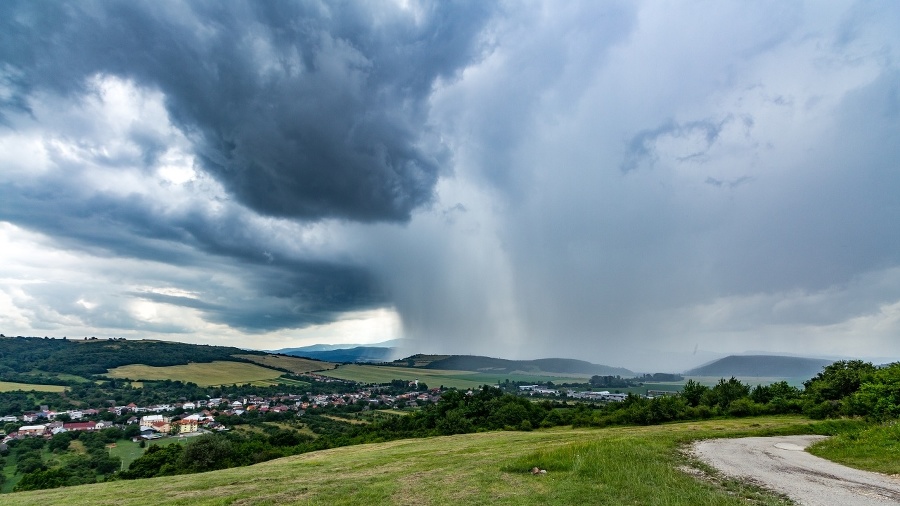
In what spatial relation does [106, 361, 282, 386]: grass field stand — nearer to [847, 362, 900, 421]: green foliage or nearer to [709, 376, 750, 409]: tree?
[709, 376, 750, 409]: tree

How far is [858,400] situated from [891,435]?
16.9 m

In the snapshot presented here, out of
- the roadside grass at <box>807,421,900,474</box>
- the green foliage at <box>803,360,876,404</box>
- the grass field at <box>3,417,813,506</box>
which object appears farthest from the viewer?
the green foliage at <box>803,360,876,404</box>

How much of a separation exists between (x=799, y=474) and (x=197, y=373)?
20722 centimetres

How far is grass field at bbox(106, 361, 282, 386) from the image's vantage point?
166m

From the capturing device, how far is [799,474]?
14.2m

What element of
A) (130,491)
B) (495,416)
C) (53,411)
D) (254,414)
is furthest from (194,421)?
(130,491)

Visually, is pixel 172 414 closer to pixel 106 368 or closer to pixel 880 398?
pixel 106 368

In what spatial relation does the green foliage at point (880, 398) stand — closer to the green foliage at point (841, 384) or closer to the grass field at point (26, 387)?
the green foliage at point (841, 384)

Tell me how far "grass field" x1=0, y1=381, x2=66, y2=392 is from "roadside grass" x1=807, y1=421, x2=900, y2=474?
614 ft

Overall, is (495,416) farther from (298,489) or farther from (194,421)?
(194,421)

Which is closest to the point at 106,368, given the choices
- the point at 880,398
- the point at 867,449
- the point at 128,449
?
the point at 128,449

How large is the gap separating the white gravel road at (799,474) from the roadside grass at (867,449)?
63cm

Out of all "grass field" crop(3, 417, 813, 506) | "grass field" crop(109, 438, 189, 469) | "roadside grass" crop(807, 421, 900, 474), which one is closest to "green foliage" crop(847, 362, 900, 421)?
"roadside grass" crop(807, 421, 900, 474)

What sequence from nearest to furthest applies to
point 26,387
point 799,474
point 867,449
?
point 799,474 < point 867,449 < point 26,387
